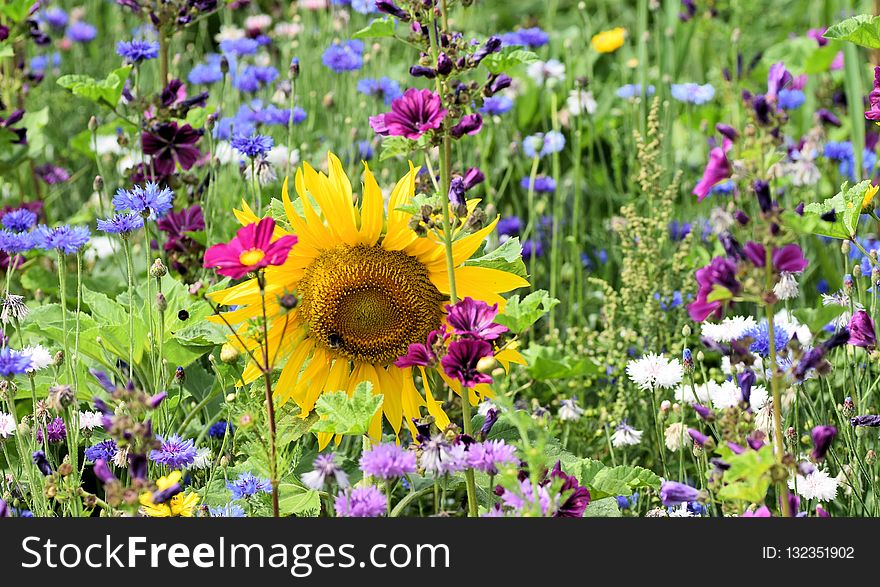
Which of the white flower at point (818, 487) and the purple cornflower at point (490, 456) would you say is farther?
the white flower at point (818, 487)

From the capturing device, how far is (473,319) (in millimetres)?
1593

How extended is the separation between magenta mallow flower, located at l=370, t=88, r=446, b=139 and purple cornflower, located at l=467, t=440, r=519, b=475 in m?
0.47

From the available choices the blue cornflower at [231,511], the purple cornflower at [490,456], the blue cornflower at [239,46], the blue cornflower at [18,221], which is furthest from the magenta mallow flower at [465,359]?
the blue cornflower at [239,46]

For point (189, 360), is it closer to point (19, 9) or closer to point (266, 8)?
point (19, 9)

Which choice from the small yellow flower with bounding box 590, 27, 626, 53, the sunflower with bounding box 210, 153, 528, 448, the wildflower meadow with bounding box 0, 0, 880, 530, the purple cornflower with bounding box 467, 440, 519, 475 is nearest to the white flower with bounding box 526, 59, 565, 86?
the wildflower meadow with bounding box 0, 0, 880, 530

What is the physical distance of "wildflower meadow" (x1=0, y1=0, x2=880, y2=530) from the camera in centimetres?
151

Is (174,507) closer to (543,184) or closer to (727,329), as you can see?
(727,329)

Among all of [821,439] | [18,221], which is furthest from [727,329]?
[18,221]

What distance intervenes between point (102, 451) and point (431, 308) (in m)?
0.60

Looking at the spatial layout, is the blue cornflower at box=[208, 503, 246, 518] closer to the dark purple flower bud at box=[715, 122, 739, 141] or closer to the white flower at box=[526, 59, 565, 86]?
the dark purple flower bud at box=[715, 122, 739, 141]

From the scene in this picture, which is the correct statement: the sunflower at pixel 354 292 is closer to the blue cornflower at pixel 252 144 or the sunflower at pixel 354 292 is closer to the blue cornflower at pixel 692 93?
the blue cornflower at pixel 252 144

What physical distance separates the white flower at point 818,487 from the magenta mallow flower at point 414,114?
0.87 metres

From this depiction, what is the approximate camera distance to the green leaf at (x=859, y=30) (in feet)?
6.44

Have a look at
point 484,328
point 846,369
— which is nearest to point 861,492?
point 846,369
